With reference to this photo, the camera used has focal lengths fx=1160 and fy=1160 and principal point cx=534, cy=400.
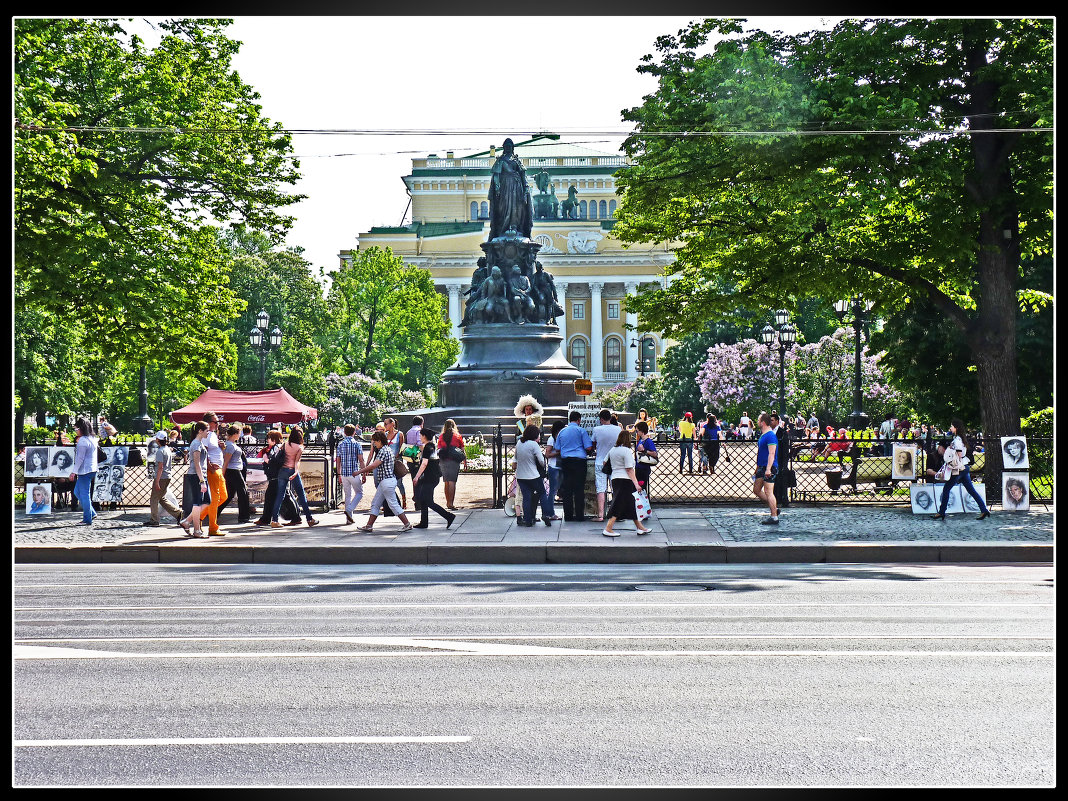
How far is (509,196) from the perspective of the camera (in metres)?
39.2

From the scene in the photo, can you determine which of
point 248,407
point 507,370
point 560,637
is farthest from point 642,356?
point 560,637

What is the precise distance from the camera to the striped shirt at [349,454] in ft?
59.4

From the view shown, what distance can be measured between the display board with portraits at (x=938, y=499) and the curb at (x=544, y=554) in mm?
3543

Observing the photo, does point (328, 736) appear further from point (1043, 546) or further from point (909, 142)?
point (909, 142)

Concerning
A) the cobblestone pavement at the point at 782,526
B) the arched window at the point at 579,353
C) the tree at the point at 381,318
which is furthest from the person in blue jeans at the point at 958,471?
the arched window at the point at 579,353

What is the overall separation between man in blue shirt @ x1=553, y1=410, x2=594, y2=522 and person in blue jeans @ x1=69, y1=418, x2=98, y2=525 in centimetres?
725

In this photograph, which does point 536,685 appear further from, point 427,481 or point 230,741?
point 427,481

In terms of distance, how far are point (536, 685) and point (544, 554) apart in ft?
27.2

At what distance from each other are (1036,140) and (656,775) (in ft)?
58.3

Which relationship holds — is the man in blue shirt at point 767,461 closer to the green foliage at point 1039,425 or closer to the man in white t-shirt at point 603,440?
the man in white t-shirt at point 603,440

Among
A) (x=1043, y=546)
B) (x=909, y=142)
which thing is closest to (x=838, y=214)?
(x=909, y=142)

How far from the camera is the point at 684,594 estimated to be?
11406 mm

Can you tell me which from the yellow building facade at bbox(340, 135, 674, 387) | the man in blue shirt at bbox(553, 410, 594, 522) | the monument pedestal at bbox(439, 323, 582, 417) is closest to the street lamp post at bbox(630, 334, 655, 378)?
the yellow building facade at bbox(340, 135, 674, 387)

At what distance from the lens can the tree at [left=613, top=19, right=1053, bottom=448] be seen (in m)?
19.2
